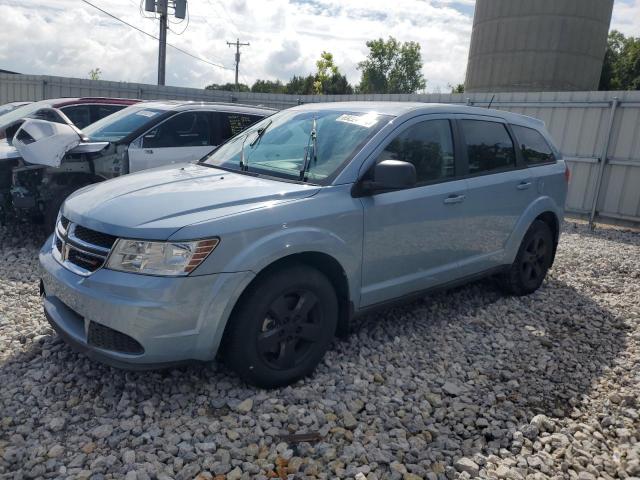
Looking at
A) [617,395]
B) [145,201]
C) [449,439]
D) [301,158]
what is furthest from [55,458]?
[617,395]

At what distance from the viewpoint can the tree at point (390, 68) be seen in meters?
77.2

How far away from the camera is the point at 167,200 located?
10.1ft

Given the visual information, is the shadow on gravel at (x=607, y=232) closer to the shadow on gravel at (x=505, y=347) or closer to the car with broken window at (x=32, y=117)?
the shadow on gravel at (x=505, y=347)

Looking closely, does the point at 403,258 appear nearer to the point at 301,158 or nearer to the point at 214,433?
the point at 301,158

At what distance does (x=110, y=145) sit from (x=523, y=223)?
4.53 metres

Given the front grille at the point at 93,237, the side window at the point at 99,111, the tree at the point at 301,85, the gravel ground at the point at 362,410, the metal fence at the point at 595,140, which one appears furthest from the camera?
the tree at the point at 301,85

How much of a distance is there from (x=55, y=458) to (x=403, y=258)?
2.41m

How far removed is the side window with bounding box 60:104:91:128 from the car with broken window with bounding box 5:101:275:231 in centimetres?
187

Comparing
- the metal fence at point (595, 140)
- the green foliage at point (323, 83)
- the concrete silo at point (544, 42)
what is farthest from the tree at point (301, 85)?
the metal fence at point (595, 140)

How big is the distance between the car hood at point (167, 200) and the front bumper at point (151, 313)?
0.27 meters

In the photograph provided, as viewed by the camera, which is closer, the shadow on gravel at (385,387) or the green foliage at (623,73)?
the shadow on gravel at (385,387)

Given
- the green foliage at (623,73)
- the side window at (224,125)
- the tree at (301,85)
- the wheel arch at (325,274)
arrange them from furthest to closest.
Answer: the tree at (301,85)
the green foliage at (623,73)
the side window at (224,125)
the wheel arch at (325,274)

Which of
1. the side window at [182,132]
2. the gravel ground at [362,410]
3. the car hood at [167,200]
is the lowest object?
the gravel ground at [362,410]

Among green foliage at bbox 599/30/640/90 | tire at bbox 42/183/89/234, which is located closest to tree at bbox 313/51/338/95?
green foliage at bbox 599/30/640/90
